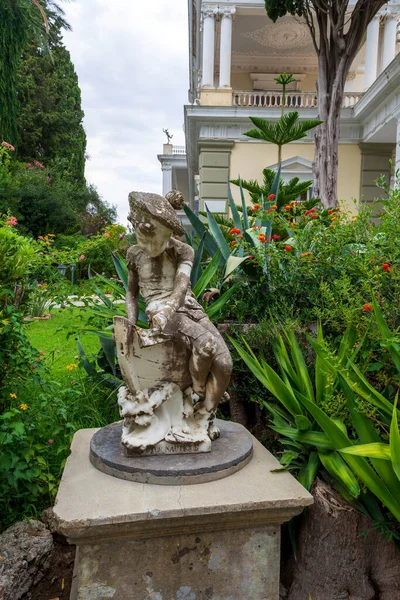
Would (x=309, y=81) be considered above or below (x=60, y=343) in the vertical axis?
above

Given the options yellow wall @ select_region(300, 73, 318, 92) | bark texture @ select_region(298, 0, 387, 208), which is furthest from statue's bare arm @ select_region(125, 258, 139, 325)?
yellow wall @ select_region(300, 73, 318, 92)

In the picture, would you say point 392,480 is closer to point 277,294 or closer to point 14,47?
point 277,294

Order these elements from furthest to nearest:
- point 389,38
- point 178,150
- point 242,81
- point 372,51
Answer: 1. point 178,150
2. point 242,81
3. point 389,38
4. point 372,51

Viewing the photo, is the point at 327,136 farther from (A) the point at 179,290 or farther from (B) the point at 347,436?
(B) the point at 347,436

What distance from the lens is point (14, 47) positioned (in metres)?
13.7

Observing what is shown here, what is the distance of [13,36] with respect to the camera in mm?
13391

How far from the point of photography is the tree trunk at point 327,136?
20.9 feet

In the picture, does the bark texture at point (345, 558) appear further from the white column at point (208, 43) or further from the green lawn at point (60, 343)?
the white column at point (208, 43)

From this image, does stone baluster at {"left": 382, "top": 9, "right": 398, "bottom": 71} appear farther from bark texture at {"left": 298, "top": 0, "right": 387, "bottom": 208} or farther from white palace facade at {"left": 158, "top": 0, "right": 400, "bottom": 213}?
bark texture at {"left": 298, "top": 0, "right": 387, "bottom": 208}

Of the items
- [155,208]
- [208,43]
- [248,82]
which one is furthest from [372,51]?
[155,208]

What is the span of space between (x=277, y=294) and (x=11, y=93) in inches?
581

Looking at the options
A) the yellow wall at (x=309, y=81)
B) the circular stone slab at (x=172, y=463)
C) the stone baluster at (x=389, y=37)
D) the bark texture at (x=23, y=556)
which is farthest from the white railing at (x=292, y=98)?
the bark texture at (x=23, y=556)

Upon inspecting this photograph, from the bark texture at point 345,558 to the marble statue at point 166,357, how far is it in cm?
→ 64

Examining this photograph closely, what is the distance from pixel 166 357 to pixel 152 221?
60 cm
